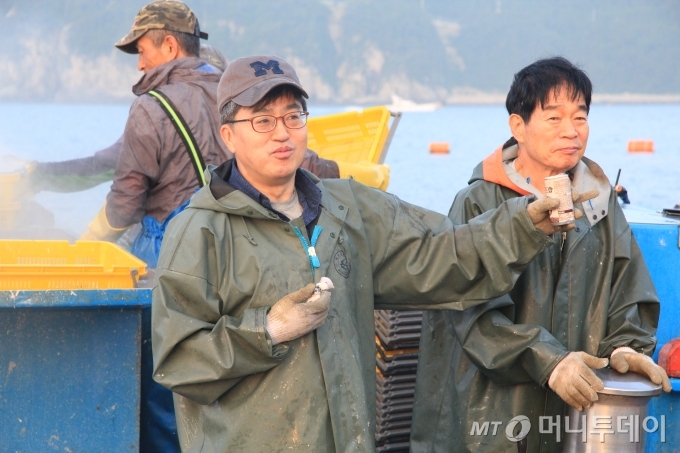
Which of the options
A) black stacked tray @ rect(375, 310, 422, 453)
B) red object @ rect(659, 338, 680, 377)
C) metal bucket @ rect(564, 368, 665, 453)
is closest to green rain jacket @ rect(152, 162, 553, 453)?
metal bucket @ rect(564, 368, 665, 453)

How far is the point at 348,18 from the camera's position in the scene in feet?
347

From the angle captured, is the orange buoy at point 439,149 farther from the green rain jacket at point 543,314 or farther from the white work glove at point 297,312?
the white work glove at point 297,312

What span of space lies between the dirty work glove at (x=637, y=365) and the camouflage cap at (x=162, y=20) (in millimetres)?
2757

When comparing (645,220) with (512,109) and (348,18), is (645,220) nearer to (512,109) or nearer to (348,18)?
(512,109)

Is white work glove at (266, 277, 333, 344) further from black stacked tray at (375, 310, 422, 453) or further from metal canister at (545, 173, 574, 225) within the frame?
black stacked tray at (375, 310, 422, 453)

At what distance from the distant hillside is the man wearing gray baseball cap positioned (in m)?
79.0

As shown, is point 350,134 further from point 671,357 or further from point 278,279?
point 278,279

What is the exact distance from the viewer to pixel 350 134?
593 centimetres

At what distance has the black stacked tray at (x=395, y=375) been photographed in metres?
4.48

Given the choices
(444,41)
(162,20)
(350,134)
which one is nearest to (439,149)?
(350,134)

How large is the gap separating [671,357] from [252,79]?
214 cm

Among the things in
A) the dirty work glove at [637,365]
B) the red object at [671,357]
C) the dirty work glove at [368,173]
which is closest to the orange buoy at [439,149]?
the dirty work glove at [368,173]

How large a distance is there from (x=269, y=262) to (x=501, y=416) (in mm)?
1263

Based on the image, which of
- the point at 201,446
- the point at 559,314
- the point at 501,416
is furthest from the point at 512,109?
the point at 201,446
